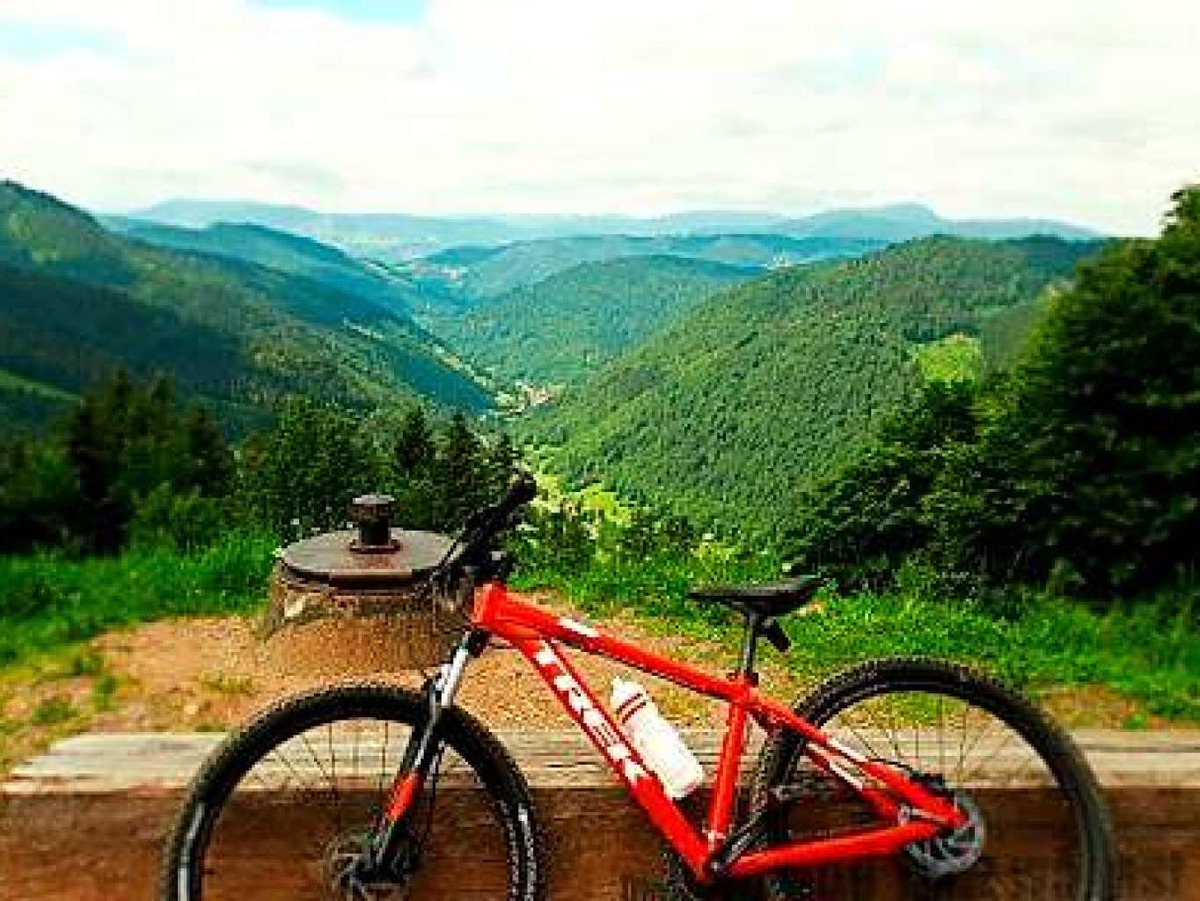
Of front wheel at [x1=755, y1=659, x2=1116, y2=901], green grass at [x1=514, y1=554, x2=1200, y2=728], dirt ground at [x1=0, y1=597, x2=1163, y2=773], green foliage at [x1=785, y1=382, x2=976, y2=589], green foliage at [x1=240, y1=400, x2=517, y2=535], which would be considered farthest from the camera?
green foliage at [x1=240, y1=400, x2=517, y2=535]

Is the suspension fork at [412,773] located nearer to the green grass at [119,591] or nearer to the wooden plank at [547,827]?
the wooden plank at [547,827]

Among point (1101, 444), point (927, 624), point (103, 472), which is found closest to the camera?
point (927, 624)

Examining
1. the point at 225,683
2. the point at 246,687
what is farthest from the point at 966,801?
the point at 225,683

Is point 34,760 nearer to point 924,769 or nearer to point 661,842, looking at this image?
point 661,842

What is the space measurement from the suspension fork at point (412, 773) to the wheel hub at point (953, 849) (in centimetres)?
115

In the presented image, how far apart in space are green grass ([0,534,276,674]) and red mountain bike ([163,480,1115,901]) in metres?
6.01

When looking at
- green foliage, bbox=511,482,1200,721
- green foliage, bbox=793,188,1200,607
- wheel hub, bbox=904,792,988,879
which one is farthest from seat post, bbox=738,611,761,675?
green foliage, bbox=793,188,1200,607

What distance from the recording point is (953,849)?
3.26 meters

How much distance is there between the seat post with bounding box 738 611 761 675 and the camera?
324 cm

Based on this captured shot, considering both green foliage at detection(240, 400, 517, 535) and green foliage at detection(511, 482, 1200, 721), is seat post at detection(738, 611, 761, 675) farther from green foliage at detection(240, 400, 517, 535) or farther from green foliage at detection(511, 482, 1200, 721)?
green foliage at detection(240, 400, 517, 535)

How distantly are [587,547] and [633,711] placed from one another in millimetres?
8170

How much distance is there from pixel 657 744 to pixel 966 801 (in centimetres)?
76

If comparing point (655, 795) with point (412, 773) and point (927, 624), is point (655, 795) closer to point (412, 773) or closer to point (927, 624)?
point (412, 773)

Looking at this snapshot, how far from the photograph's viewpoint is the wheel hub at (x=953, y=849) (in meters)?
3.24
